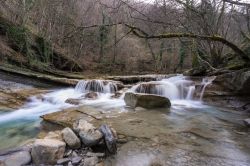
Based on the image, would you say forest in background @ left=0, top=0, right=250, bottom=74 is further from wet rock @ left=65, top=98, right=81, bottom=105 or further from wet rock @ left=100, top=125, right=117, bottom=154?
wet rock @ left=100, top=125, right=117, bottom=154

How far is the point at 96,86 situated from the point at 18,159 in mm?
8220

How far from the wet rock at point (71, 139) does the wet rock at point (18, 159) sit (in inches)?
25.7

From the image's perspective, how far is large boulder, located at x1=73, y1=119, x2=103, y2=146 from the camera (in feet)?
14.1

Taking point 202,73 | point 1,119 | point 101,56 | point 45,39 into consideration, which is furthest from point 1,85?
point 101,56

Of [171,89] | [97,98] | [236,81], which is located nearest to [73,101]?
[97,98]

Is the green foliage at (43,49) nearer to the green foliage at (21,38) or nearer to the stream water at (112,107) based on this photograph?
the green foliage at (21,38)

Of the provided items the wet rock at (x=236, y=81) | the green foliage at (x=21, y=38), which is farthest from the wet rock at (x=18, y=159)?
the green foliage at (x=21, y=38)

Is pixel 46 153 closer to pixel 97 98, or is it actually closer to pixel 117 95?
pixel 97 98

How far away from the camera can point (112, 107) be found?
813cm

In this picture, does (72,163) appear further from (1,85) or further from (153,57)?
(153,57)

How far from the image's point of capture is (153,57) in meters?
22.2

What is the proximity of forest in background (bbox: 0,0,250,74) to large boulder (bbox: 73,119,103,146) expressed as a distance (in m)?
2.39

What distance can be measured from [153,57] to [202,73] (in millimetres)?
10387

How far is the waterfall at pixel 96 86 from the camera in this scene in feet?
38.1
